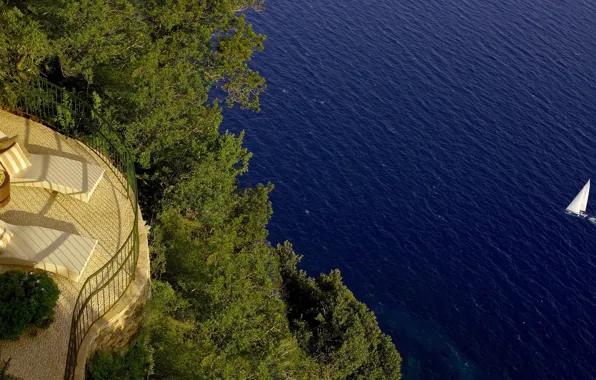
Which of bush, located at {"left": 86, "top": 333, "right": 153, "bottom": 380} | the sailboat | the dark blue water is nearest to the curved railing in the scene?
bush, located at {"left": 86, "top": 333, "right": 153, "bottom": 380}

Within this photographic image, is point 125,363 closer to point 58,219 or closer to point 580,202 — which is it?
point 58,219

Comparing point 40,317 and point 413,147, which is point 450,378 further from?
point 40,317

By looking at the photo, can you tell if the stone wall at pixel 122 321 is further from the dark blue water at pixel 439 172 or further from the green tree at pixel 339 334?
the dark blue water at pixel 439 172

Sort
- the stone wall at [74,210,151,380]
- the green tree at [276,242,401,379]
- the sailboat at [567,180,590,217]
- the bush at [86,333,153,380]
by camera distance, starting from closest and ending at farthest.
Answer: the stone wall at [74,210,151,380]
the bush at [86,333,153,380]
the green tree at [276,242,401,379]
the sailboat at [567,180,590,217]

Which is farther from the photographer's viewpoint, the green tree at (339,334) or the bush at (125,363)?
the green tree at (339,334)

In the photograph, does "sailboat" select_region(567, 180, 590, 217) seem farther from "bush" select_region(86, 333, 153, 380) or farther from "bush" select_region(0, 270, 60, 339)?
"bush" select_region(0, 270, 60, 339)

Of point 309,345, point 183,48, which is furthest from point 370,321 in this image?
point 183,48

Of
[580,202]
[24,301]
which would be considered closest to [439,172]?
[580,202]

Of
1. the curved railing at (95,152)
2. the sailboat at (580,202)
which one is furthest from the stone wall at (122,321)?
the sailboat at (580,202)
